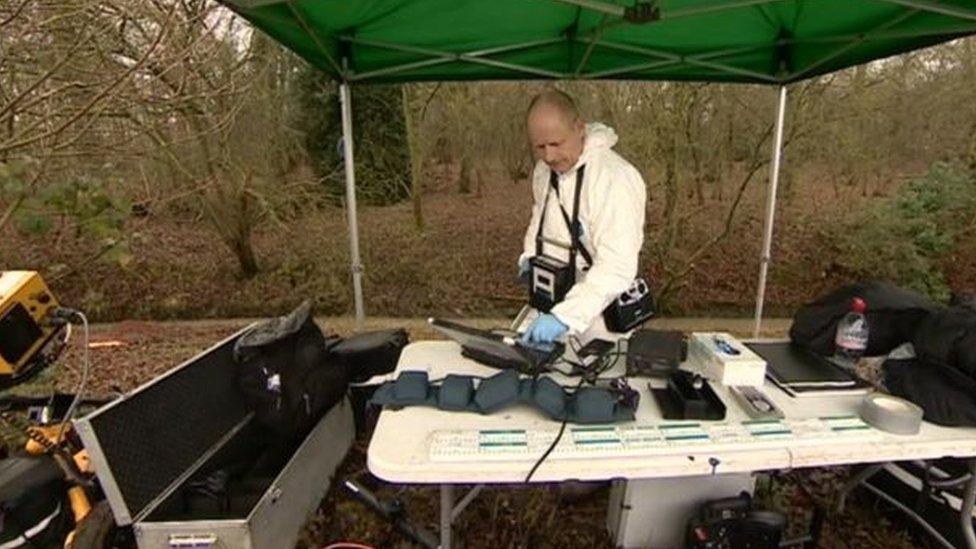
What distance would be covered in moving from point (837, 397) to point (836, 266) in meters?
6.31

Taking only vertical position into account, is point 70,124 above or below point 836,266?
above

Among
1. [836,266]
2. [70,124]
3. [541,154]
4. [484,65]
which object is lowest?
[836,266]

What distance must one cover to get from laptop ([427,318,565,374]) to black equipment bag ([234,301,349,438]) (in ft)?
2.12

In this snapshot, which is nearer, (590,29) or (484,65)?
(590,29)

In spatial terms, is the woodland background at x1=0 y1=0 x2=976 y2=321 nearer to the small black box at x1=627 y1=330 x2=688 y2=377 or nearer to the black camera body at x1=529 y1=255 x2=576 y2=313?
the black camera body at x1=529 y1=255 x2=576 y2=313

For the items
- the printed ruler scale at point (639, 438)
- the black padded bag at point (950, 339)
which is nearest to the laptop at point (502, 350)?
the printed ruler scale at point (639, 438)

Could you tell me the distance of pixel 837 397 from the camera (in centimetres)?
158

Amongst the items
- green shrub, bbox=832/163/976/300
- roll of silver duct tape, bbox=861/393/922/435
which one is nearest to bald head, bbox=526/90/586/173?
roll of silver duct tape, bbox=861/393/922/435

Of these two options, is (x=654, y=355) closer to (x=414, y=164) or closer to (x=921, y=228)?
(x=414, y=164)

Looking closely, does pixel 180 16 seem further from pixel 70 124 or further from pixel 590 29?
pixel 590 29

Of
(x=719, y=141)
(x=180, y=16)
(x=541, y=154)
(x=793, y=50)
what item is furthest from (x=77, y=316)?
(x=719, y=141)

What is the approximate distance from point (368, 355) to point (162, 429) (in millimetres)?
997

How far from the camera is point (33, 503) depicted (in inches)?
66.2

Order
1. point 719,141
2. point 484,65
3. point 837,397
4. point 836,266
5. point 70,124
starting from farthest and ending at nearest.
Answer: point 836,266, point 719,141, point 484,65, point 70,124, point 837,397
